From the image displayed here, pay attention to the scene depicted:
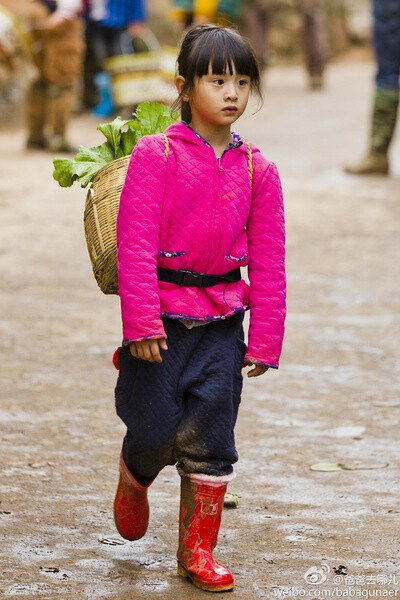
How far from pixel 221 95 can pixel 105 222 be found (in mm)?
481

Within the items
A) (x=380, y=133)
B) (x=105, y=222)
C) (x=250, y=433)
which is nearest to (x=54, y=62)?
(x=380, y=133)

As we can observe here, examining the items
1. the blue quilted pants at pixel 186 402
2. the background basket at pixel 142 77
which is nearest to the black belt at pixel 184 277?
the blue quilted pants at pixel 186 402

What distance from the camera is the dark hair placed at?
10.4 feet

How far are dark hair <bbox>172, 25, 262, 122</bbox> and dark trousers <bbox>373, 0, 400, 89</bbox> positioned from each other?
6388mm

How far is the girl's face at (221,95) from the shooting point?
3186 mm

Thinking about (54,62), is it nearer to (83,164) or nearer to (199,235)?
(83,164)

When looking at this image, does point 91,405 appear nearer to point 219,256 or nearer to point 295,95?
point 219,256

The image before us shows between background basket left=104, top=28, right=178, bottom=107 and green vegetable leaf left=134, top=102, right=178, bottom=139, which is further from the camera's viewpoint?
background basket left=104, top=28, right=178, bottom=107

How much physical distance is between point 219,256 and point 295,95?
41.5 ft

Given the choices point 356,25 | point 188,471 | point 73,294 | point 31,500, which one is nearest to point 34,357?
point 73,294

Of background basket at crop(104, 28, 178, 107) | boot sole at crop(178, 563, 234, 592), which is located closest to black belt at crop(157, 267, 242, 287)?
boot sole at crop(178, 563, 234, 592)

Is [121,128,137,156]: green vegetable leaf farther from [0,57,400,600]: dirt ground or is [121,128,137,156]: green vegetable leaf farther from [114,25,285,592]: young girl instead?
[0,57,400,600]: dirt ground

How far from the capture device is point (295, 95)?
51.2 feet

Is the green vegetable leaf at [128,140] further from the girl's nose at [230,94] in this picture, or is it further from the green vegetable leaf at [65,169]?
the girl's nose at [230,94]
